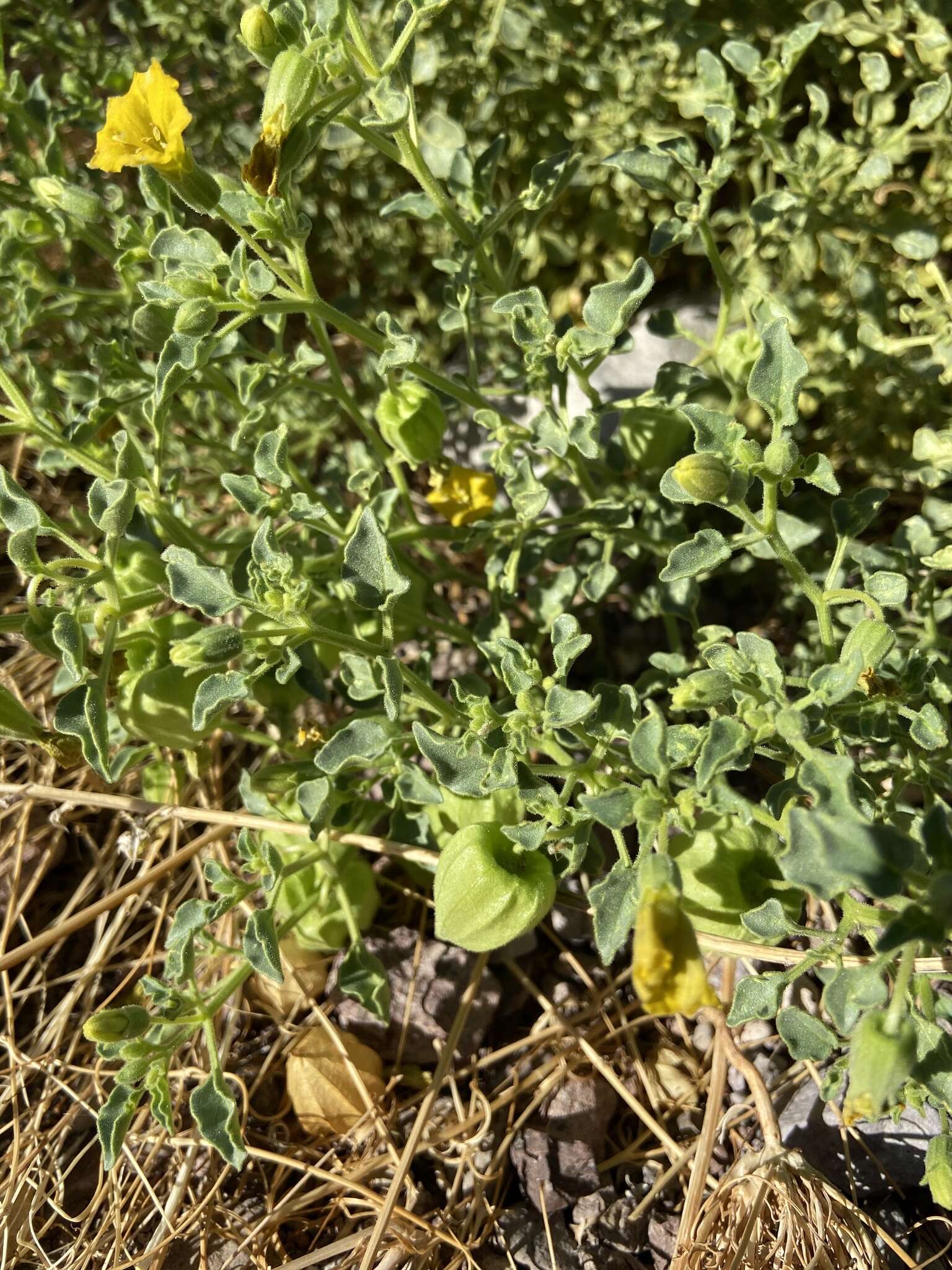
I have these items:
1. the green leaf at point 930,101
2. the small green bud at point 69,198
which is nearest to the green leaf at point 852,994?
the green leaf at point 930,101

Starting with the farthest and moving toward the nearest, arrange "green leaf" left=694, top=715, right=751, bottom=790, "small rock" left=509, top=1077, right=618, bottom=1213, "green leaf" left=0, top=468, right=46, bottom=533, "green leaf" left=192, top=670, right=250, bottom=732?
"small rock" left=509, top=1077, right=618, bottom=1213 < "green leaf" left=0, top=468, right=46, bottom=533 < "green leaf" left=192, top=670, right=250, bottom=732 < "green leaf" left=694, top=715, right=751, bottom=790

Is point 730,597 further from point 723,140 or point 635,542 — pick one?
point 723,140

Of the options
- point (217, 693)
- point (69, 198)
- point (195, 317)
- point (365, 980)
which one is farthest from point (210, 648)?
point (69, 198)

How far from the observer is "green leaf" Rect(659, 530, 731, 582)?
143 centimetres

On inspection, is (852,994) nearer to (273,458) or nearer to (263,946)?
(263,946)

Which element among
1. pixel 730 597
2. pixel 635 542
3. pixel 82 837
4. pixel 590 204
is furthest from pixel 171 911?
pixel 590 204

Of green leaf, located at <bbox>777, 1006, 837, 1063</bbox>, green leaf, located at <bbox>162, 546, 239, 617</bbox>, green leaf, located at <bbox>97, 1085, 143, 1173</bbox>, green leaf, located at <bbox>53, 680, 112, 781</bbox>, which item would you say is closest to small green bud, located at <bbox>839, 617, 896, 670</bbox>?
green leaf, located at <bbox>777, 1006, 837, 1063</bbox>

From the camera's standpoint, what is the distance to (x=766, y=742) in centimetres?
154

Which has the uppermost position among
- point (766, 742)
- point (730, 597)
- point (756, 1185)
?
point (766, 742)

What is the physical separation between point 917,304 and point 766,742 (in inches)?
63.2

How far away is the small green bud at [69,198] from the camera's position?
5.66ft

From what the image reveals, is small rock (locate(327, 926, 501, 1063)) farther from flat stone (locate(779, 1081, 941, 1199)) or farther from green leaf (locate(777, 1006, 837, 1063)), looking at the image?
green leaf (locate(777, 1006, 837, 1063))

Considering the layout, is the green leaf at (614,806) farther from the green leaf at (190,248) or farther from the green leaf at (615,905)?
the green leaf at (190,248)

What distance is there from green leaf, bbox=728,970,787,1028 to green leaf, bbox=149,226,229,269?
1328mm
